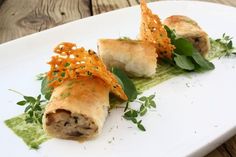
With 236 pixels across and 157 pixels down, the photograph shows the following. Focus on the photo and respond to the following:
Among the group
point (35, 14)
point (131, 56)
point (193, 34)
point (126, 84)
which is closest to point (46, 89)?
point (126, 84)

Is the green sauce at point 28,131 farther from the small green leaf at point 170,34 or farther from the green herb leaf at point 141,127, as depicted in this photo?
the small green leaf at point 170,34

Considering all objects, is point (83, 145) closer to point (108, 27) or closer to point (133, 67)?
point (133, 67)

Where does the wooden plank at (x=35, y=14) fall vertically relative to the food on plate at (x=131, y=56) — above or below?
below

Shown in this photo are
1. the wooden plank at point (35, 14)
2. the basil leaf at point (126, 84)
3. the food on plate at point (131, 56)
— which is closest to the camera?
the basil leaf at point (126, 84)

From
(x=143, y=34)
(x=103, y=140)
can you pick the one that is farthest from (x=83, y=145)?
(x=143, y=34)

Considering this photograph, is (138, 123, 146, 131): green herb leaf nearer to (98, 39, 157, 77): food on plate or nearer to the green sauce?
the green sauce

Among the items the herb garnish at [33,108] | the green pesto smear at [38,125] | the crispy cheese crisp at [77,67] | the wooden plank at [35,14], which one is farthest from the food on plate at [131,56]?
the wooden plank at [35,14]
